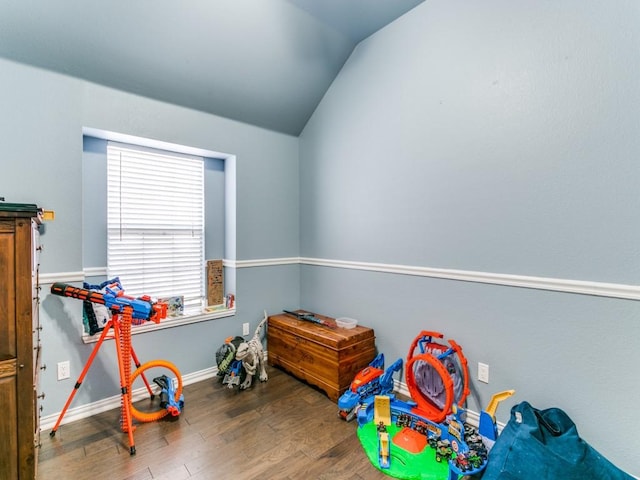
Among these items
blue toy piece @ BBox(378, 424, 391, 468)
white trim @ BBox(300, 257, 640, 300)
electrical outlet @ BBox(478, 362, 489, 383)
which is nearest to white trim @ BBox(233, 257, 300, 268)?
white trim @ BBox(300, 257, 640, 300)

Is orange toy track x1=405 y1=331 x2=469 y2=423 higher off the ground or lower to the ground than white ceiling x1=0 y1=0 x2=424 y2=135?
lower

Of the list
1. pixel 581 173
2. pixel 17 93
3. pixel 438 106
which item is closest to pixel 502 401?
pixel 581 173

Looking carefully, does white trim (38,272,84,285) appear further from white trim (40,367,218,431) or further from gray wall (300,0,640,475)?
gray wall (300,0,640,475)

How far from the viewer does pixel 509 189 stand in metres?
1.96

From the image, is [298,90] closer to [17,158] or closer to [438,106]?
[438,106]

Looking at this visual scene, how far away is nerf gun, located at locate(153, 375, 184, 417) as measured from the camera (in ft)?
7.24

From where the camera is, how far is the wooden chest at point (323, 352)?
2451mm

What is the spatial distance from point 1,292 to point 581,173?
295cm

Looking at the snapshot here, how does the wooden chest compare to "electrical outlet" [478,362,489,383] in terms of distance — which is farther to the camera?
the wooden chest

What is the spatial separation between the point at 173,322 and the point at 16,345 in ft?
4.34

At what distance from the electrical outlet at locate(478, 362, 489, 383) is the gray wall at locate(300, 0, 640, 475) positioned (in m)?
0.04

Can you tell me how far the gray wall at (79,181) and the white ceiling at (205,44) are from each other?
0.40ft

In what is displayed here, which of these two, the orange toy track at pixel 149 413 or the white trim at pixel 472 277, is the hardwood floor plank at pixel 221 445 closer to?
the orange toy track at pixel 149 413

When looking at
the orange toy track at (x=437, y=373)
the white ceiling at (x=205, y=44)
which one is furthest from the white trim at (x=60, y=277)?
the orange toy track at (x=437, y=373)
